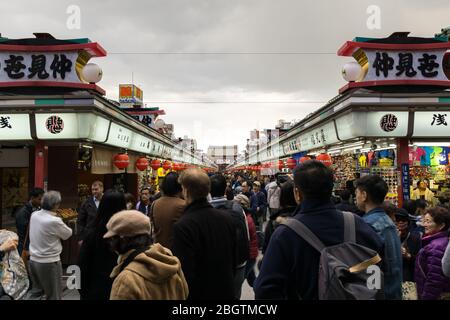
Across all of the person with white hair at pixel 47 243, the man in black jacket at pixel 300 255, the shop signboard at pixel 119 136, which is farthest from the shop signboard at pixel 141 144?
the man in black jacket at pixel 300 255

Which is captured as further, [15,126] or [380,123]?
[380,123]

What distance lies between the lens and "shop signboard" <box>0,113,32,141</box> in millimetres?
9211

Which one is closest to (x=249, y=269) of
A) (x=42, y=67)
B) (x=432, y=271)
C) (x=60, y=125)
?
(x=432, y=271)

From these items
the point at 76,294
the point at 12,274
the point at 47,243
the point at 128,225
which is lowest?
the point at 76,294

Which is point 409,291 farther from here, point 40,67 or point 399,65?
point 40,67

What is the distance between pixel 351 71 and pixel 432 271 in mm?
6826

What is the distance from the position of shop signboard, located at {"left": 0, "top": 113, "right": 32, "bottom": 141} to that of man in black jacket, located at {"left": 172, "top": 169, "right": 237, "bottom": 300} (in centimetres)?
722

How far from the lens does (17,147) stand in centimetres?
1182

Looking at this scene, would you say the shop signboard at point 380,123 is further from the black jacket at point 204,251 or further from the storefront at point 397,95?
the black jacket at point 204,251

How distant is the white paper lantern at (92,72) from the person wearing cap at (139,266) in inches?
299

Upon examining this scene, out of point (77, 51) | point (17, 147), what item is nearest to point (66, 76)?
point (77, 51)

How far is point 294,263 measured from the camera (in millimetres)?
2406
